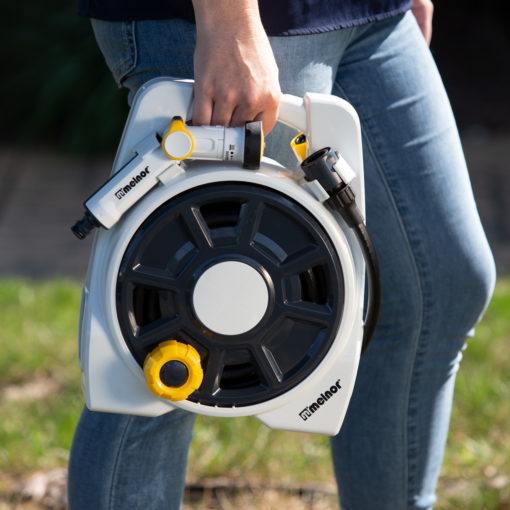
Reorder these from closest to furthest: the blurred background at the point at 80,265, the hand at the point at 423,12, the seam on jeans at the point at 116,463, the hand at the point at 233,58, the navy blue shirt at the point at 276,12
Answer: the hand at the point at 233,58
the navy blue shirt at the point at 276,12
the seam on jeans at the point at 116,463
the hand at the point at 423,12
the blurred background at the point at 80,265

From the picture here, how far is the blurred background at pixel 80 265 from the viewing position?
2082 mm

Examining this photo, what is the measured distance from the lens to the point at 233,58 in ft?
3.65

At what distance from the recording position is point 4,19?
246 inches

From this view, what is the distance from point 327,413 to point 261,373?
118mm

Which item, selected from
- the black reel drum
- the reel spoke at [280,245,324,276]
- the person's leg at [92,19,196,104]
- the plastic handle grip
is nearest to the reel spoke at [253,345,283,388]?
the black reel drum

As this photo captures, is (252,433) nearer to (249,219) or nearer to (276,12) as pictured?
(249,219)

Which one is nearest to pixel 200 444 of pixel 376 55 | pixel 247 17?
pixel 376 55

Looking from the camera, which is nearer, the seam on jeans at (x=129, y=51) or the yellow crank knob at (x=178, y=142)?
the yellow crank knob at (x=178, y=142)

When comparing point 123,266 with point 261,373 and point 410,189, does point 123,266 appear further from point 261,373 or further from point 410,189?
point 410,189

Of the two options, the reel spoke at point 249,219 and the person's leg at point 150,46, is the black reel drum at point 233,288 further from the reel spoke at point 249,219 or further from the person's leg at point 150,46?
the person's leg at point 150,46

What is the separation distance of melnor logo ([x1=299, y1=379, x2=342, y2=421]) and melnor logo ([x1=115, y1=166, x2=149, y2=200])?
40 cm

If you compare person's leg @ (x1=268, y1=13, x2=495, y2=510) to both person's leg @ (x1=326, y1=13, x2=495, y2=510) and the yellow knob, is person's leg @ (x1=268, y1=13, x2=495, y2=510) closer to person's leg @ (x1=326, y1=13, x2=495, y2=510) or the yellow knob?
person's leg @ (x1=326, y1=13, x2=495, y2=510)

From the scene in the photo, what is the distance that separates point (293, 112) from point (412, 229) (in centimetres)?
33

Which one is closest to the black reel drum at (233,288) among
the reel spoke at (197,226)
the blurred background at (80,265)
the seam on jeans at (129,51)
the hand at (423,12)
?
the reel spoke at (197,226)
